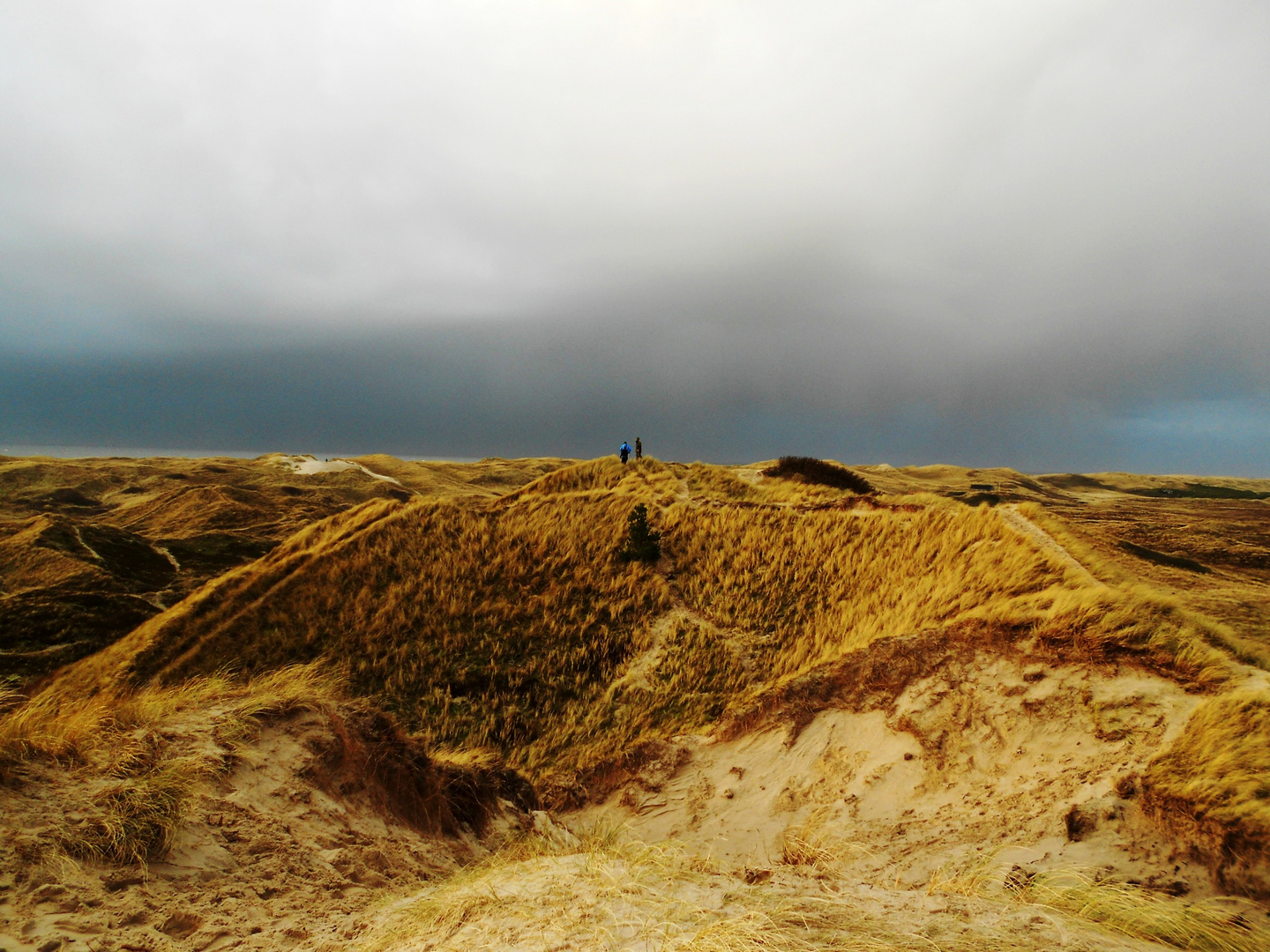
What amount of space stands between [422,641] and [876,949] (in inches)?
535

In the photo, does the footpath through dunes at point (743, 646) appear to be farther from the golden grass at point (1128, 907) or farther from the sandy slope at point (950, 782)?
the golden grass at point (1128, 907)

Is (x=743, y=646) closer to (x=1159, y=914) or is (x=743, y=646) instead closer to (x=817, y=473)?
(x=1159, y=914)

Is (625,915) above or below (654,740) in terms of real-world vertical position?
above

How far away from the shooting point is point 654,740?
12.4 meters

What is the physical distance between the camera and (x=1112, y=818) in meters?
6.98

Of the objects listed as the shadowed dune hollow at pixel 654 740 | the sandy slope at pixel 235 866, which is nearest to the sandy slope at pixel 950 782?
the shadowed dune hollow at pixel 654 740

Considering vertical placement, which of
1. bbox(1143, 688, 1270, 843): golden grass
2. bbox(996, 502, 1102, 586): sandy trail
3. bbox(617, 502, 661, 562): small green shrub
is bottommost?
bbox(1143, 688, 1270, 843): golden grass

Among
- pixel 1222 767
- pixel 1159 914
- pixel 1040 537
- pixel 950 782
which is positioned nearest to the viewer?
pixel 1159 914

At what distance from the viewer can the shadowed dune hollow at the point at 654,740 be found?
4758mm

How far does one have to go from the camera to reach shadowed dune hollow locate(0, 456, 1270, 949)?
476cm

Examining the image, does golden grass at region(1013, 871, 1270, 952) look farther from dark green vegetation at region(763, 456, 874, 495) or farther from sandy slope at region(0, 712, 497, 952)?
dark green vegetation at region(763, 456, 874, 495)

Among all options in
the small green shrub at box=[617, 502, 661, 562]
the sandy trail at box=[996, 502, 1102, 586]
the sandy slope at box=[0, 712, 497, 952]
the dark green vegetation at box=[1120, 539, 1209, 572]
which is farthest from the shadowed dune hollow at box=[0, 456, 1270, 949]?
the dark green vegetation at box=[1120, 539, 1209, 572]

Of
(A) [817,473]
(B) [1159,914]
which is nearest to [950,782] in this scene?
(B) [1159,914]

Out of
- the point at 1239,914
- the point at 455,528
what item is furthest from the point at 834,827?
the point at 455,528
